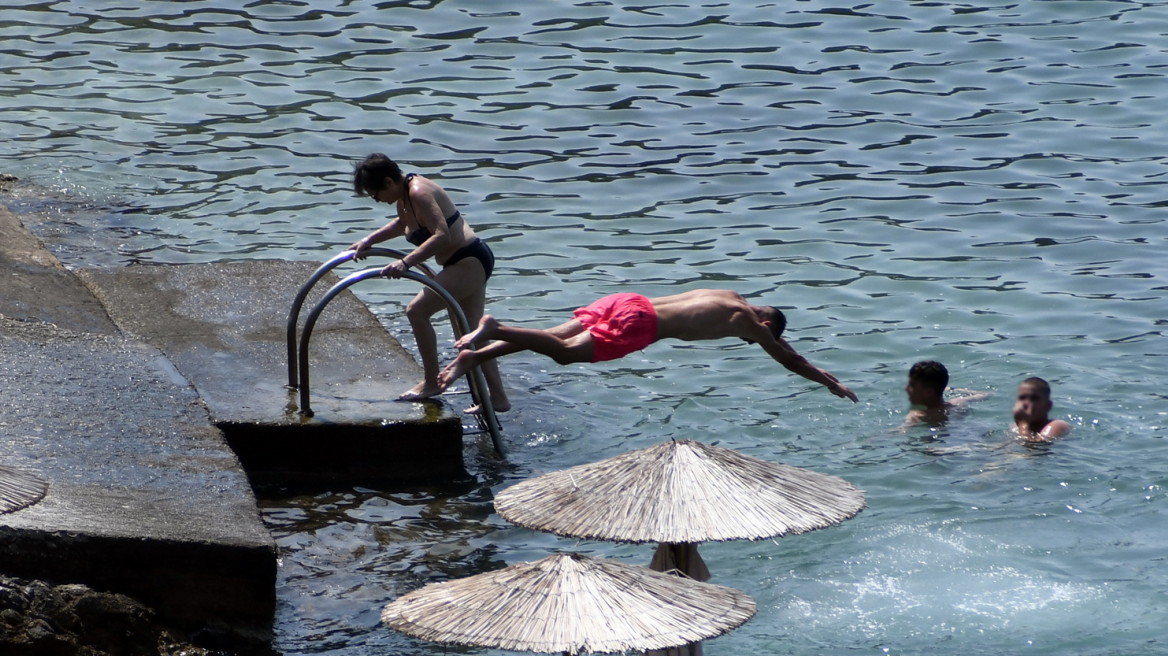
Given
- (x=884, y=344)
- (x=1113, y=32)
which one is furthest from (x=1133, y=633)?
(x=1113, y=32)

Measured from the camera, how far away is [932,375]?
9.56m

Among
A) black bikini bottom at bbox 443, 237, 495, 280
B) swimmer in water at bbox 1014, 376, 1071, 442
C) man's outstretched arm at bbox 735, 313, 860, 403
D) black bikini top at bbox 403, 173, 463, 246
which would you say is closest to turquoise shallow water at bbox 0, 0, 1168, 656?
swimmer in water at bbox 1014, 376, 1071, 442

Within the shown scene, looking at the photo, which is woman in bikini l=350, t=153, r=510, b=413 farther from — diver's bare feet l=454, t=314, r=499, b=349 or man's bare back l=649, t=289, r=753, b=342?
man's bare back l=649, t=289, r=753, b=342

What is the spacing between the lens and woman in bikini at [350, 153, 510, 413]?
8.47 metres

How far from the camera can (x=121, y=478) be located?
6789 millimetres

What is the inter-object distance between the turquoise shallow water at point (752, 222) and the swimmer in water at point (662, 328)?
3.18 feet

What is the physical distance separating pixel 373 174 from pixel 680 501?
371cm

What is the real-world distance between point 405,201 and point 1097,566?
4845 mm

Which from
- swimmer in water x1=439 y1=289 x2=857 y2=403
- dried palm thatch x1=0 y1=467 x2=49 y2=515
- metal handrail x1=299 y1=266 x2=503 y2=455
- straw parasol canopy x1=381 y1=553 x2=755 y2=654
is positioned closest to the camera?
straw parasol canopy x1=381 y1=553 x2=755 y2=654

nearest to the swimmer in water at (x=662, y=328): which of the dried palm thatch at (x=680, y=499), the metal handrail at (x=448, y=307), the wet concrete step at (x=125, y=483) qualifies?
the metal handrail at (x=448, y=307)

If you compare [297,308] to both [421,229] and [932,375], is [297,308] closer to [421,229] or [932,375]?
[421,229]

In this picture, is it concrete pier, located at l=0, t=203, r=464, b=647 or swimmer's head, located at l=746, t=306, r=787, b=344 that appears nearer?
concrete pier, located at l=0, t=203, r=464, b=647

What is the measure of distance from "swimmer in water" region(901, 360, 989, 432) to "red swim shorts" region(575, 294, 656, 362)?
7.61 feet

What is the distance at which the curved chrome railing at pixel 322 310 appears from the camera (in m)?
8.13
